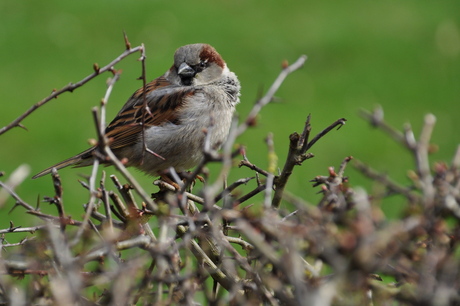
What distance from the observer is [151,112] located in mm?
3613

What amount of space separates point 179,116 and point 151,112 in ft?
0.48

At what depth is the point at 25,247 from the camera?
5.11 ft

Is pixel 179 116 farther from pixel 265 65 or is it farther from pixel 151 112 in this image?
pixel 265 65

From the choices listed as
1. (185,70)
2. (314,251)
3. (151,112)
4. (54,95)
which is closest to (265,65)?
(185,70)

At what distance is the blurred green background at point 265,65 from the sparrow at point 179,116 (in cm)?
172

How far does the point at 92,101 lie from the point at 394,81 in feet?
9.24

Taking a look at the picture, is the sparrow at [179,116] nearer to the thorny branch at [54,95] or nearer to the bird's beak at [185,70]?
the bird's beak at [185,70]

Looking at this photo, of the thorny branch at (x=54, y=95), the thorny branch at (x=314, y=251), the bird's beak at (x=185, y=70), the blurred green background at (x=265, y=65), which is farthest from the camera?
the blurred green background at (x=265, y=65)

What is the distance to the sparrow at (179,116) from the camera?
351 centimetres

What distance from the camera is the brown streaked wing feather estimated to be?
11.8 ft

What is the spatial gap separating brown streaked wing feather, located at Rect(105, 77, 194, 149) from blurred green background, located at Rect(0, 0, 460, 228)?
1.68m

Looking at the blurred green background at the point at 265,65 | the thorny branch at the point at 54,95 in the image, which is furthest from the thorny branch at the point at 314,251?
the blurred green background at the point at 265,65

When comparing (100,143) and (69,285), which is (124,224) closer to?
(100,143)

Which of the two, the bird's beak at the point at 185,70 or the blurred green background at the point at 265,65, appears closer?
the bird's beak at the point at 185,70
